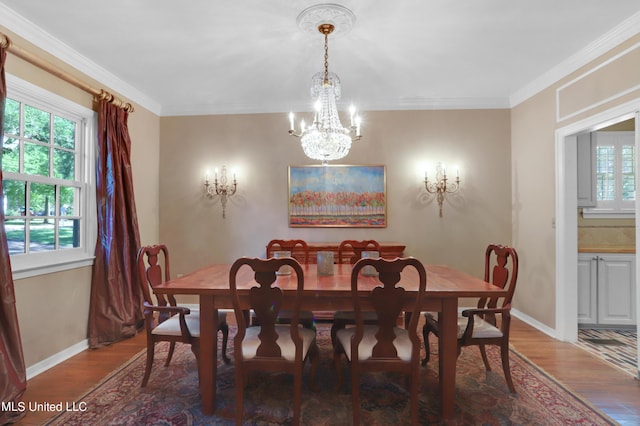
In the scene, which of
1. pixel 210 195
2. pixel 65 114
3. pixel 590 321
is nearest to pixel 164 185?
pixel 210 195

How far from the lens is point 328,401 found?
207cm

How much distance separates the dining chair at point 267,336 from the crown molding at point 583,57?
302 cm

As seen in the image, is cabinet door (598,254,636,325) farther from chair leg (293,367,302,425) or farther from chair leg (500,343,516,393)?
chair leg (293,367,302,425)

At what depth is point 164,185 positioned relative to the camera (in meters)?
4.18

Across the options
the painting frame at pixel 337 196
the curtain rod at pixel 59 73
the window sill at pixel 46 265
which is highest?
the curtain rod at pixel 59 73

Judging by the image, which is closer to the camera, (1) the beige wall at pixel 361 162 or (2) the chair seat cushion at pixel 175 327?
(2) the chair seat cushion at pixel 175 327

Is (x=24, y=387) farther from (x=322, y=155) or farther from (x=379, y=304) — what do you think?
(x=322, y=155)

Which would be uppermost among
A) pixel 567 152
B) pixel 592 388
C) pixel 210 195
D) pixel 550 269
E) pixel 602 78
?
pixel 602 78

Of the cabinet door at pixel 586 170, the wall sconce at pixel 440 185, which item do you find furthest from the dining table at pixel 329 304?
the cabinet door at pixel 586 170

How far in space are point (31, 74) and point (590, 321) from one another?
5.56 m

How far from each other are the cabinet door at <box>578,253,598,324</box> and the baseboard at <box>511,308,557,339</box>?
16.6 inches

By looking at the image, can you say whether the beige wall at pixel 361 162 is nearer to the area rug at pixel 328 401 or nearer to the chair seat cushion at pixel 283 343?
the area rug at pixel 328 401

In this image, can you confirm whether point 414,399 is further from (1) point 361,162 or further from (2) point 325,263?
(1) point 361,162

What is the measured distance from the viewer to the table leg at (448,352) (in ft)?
6.30
